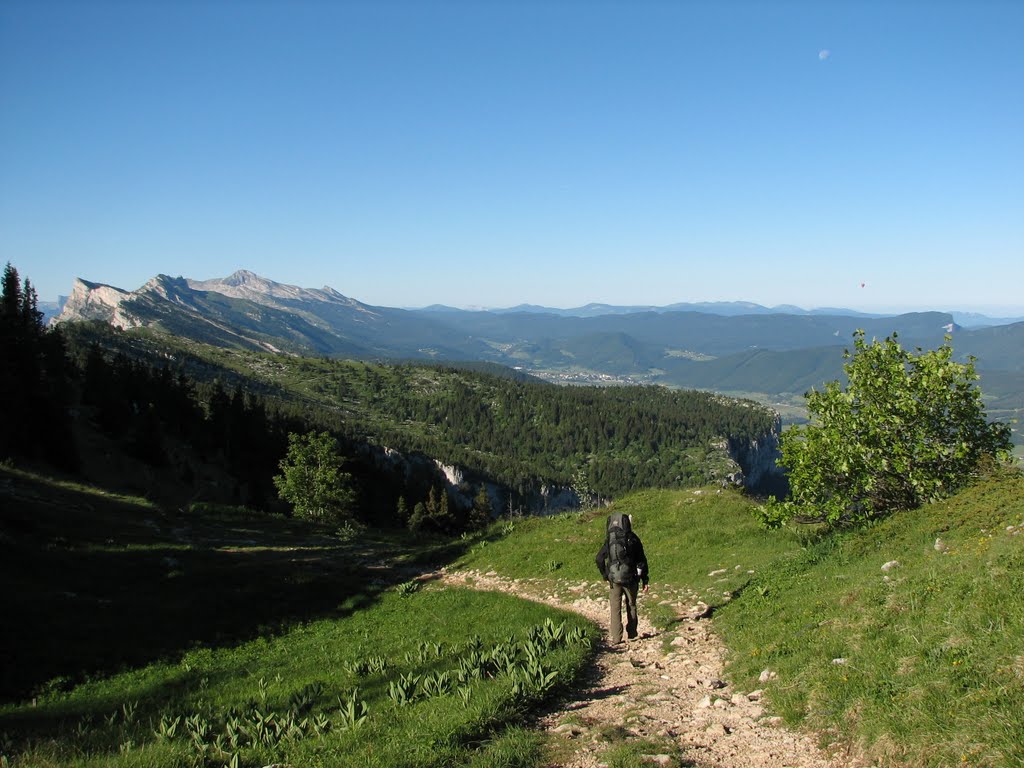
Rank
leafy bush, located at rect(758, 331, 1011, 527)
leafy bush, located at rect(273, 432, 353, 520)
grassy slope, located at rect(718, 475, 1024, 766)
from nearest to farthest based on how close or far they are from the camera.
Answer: grassy slope, located at rect(718, 475, 1024, 766) → leafy bush, located at rect(758, 331, 1011, 527) → leafy bush, located at rect(273, 432, 353, 520)

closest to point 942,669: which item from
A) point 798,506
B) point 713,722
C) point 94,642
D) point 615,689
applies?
point 713,722

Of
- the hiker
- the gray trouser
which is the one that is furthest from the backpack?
the gray trouser

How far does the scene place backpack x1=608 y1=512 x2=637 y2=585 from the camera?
1482 centimetres

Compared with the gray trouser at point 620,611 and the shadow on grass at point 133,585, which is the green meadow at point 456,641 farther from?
the gray trouser at point 620,611

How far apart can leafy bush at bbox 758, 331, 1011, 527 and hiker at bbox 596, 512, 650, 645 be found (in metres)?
8.16

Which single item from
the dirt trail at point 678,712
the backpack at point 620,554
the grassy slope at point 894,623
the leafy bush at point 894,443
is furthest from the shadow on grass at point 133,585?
the leafy bush at point 894,443

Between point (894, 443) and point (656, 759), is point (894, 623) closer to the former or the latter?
point (656, 759)

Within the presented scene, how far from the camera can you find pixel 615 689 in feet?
37.3

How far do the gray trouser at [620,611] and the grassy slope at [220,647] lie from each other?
0.75 m

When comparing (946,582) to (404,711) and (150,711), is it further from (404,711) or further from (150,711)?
(150,711)

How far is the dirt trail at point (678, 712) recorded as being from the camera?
8180 millimetres

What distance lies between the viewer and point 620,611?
15.0m

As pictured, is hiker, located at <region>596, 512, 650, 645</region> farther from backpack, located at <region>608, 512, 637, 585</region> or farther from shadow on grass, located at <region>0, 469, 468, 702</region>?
shadow on grass, located at <region>0, 469, 468, 702</region>

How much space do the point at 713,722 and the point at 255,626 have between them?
1479 centimetres
